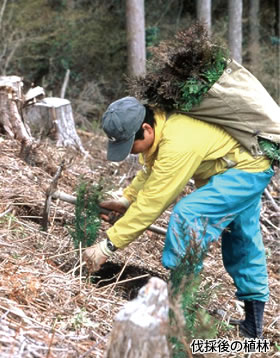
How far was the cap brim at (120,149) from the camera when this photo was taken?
3459 mm

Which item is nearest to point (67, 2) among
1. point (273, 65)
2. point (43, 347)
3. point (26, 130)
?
point (273, 65)

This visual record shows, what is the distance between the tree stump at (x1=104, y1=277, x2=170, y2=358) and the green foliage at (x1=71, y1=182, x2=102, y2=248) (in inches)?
65.9

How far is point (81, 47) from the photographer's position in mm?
15758

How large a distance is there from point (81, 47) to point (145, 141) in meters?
12.9

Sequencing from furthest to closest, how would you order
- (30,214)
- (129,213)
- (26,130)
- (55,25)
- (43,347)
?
(55,25)
(26,130)
(30,214)
(129,213)
(43,347)

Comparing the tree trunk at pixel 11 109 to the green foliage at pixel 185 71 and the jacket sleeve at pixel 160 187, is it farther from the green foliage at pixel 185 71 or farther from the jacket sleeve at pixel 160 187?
the jacket sleeve at pixel 160 187

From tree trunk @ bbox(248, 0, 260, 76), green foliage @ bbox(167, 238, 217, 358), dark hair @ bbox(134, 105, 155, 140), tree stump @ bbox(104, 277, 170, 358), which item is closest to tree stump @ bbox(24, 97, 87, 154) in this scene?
dark hair @ bbox(134, 105, 155, 140)

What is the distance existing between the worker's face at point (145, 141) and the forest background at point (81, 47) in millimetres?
9935

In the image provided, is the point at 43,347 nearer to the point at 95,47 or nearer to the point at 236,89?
the point at 236,89

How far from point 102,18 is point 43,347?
1531 centimetres

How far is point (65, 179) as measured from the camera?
231 inches

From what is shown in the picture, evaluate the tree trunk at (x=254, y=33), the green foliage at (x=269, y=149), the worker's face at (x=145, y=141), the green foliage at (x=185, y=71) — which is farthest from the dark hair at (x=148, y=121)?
the tree trunk at (x=254, y=33)

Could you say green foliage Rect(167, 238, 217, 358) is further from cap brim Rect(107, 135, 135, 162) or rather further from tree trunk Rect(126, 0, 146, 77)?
tree trunk Rect(126, 0, 146, 77)

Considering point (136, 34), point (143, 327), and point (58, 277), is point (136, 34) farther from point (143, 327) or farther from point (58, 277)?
point (143, 327)
